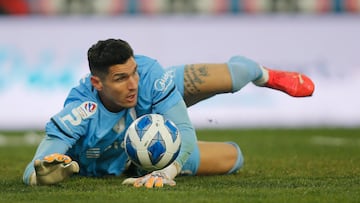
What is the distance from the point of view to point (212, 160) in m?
8.84

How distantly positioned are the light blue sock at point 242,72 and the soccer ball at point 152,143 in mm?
1692

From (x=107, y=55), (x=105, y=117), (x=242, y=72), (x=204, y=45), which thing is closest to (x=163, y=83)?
(x=105, y=117)

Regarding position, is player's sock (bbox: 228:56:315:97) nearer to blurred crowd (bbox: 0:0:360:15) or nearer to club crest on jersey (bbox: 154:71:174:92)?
club crest on jersey (bbox: 154:71:174:92)

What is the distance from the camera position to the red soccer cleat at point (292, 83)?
941 centimetres

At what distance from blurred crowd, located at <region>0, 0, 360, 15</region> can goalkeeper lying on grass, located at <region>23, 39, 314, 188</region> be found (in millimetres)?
8521

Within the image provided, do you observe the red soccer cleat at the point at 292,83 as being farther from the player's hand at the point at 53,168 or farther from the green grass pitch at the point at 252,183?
the player's hand at the point at 53,168

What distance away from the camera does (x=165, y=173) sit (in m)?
7.62

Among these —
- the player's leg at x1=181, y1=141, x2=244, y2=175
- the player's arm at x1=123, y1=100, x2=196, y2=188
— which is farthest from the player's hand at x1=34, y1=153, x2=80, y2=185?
the player's leg at x1=181, y1=141, x2=244, y2=175

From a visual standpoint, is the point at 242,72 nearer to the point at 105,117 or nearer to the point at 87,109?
the point at 105,117

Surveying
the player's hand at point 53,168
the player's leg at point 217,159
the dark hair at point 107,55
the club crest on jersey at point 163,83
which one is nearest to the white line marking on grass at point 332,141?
the player's leg at point 217,159

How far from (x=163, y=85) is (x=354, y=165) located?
252 centimetres

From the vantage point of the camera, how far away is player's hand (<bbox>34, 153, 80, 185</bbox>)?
7156 millimetres

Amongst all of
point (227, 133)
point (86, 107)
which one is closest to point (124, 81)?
point (86, 107)

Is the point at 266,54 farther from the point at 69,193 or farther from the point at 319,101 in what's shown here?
the point at 69,193
